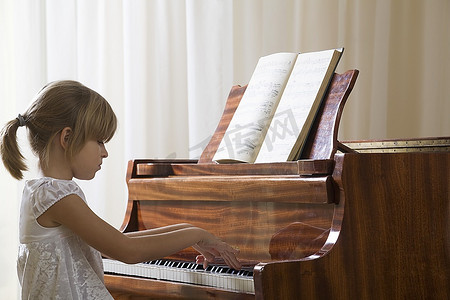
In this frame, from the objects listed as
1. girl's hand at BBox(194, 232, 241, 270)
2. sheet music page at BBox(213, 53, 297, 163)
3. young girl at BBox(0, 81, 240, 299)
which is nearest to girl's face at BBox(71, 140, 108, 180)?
young girl at BBox(0, 81, 240, 299)

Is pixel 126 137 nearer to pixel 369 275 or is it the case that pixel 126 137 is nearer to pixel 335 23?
pixel 335 23

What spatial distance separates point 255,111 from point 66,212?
755 mm

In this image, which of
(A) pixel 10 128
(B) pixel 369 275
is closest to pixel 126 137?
Result: (A) pixel 10 128

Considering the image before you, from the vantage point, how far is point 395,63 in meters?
3.64

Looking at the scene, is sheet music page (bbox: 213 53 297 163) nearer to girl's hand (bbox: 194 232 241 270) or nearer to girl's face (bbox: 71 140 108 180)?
girl's hand (bbox: 194 232 241 270)

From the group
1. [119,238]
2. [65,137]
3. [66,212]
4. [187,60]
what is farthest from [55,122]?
[187,60]

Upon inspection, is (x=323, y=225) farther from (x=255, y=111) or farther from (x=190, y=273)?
(x=255, y=111)

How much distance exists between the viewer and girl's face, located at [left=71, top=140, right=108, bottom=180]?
183 centimetres

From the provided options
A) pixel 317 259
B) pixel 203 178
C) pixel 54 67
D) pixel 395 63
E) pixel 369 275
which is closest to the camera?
pixel 317 259

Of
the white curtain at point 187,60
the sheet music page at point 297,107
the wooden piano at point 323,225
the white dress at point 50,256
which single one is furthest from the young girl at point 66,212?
the white curtain at point 187,60

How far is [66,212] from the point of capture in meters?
1.76

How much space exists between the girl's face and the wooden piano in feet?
1.20

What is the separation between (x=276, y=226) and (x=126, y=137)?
1703 millimetres

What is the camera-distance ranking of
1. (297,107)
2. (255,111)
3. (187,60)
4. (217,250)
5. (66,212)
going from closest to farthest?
(66,212) → (217,250) → (297,107) → (255,111) → (187,60)
